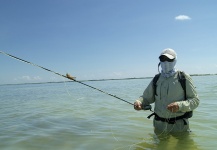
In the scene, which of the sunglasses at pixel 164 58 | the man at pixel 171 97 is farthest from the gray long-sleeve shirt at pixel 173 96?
the sunglasses at pixel 164 58

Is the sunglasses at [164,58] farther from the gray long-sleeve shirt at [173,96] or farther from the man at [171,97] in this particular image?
the gray long-sleeve shirt at [173,96]

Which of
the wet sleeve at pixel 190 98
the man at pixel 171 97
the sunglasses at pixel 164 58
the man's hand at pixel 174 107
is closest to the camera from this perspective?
the man's hand at pixel 174 107

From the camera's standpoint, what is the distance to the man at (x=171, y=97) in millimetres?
4980

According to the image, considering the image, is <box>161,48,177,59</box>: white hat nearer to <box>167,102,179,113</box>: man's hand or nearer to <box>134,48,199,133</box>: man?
<box>134,48,199,133</box>: man

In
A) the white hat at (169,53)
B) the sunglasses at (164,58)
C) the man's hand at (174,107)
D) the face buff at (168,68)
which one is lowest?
the man's hand at (174,107)

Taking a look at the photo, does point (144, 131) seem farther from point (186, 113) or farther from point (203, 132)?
point (186, 113)

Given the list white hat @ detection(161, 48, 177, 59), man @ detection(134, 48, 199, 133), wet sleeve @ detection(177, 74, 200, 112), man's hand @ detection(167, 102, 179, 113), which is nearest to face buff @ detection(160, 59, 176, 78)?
man @ detection(134, 48, 199, 133)

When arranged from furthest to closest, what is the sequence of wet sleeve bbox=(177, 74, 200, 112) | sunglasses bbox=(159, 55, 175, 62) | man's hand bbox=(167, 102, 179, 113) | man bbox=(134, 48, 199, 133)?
sunglasses bbox=(159, 55, 175, 62), man bbox=(134, 48, 199, 133), wet sleeve bbox=(177, 74, 200, 112), man's hand bbox=(167, 102, 179, 113)

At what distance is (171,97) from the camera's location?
5.12 m

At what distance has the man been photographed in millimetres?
4980

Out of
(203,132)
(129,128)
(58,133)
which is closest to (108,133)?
(129,128)

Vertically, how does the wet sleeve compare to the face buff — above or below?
below

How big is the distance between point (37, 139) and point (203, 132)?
473cm

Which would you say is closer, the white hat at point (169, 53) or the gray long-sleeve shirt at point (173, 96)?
the gray long-sleeve shirt at point (173, 96)
